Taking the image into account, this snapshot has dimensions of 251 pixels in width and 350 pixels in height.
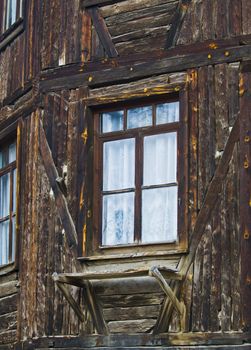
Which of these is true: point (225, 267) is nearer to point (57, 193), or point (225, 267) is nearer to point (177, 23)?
point (57, 193)

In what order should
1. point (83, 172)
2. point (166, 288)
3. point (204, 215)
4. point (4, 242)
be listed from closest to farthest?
point (166, 288) < point (204, 215) < point (83, 172) < point (4, 242)

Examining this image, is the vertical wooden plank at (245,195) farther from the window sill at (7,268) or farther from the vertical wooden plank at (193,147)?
the window sill at (7,268)

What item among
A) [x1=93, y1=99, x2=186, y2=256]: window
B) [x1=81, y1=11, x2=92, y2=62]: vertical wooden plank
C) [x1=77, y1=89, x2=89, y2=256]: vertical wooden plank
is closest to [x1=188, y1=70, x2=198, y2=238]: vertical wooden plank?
[x1=93, y1=99, x2=186, y2=256]: window

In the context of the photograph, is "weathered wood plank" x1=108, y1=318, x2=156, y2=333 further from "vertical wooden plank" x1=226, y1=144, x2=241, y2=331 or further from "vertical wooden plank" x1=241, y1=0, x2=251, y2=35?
"vertical wooden plank" x1=241, y1=0, x2=251, y2=35

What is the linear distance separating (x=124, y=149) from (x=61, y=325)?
205 cm

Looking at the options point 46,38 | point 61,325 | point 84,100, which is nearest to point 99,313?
point 61,325

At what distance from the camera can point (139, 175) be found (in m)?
13.3

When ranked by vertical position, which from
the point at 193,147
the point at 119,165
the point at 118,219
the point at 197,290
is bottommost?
the point at 197,290

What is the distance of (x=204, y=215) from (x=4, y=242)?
3.33 m

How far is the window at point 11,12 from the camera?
1530cm

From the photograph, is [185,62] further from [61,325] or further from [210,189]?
[61,325]

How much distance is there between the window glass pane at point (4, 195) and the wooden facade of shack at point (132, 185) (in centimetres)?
69

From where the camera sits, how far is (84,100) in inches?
537

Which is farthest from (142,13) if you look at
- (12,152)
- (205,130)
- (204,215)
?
(12,152)
